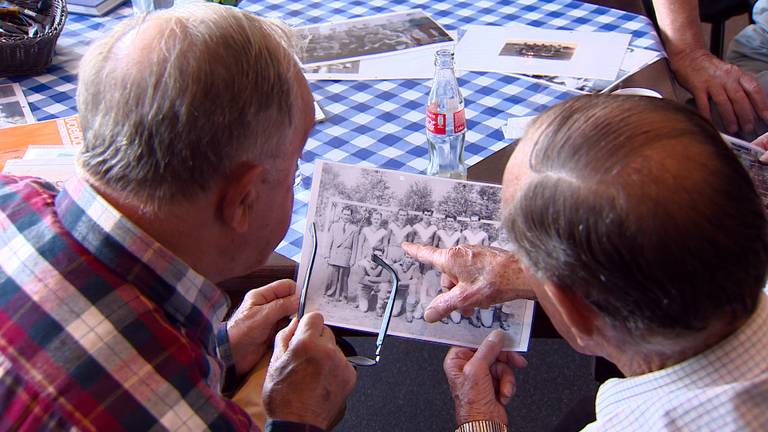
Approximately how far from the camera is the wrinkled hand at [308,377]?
1.04m

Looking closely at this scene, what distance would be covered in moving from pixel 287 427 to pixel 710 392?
0.54 metres

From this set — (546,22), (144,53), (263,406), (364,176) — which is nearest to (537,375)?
(546,22)

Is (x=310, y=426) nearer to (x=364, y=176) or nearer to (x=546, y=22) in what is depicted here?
(x=364, y=176)

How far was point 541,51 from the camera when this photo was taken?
5.55 feet

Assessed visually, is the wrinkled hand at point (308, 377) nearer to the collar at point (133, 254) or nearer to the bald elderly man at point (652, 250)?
the collar at point (133, 254)

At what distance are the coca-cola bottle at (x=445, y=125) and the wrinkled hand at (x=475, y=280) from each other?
0.21m

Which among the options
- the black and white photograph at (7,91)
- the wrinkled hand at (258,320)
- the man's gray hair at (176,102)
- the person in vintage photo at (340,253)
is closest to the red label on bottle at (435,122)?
the person in vintage photo at (340,253)

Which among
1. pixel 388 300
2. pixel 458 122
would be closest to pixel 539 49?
pixel 458 122

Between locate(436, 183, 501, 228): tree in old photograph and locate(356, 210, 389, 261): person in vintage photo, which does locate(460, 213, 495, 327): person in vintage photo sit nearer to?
locate(436, 183, 501, 228): tree in old photograph

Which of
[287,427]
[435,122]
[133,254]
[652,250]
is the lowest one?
[287,427]

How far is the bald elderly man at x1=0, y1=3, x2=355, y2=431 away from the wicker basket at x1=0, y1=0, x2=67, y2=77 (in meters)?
0.85

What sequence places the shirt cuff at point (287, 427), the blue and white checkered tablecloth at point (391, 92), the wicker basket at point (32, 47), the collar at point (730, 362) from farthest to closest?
the wicker basket at point (32, 47) → the blue and white checkered tablecloth at point (391, 92) → the shirt cuff at point (287, 427) → the collar at point (730, 362)

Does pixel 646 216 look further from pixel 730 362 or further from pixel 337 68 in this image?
pixel 337 68

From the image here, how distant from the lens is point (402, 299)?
118cm
